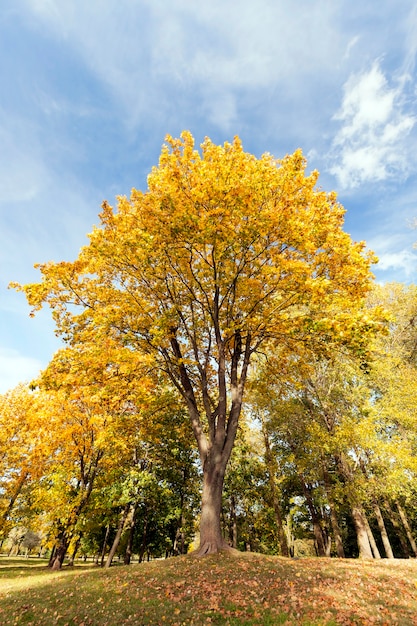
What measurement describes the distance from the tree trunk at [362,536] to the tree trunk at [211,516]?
417 inches

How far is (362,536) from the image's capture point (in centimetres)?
1722

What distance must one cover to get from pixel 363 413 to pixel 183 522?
19.1m

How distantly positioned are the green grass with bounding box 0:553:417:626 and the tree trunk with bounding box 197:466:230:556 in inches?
22.0

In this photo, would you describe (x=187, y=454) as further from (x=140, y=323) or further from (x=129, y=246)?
(x=129, y=246)

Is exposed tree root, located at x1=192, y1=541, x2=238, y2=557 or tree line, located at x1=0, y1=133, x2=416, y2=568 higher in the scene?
tree line, located at x1=0, y1=133, x2=416, y2=568

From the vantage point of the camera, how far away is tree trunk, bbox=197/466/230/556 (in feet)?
33.0

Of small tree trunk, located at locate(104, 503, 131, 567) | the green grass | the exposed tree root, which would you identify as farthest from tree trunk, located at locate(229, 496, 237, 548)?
the green grass

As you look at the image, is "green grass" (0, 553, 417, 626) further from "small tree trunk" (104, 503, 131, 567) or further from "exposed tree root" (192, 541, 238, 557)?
"small tree trunk" (104, 503, 131, 567)

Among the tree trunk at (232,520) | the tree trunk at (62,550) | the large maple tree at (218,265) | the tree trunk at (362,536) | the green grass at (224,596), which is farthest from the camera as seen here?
the tree trunk at (232,520)

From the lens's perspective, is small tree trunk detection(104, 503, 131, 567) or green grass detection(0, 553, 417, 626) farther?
small tree trunk detection(104, 503, 131, 567)

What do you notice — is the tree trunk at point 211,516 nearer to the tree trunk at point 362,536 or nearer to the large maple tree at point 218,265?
the large maple tree at point 218,265

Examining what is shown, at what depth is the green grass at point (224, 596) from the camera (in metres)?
6.12

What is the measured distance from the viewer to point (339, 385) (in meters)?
18.7

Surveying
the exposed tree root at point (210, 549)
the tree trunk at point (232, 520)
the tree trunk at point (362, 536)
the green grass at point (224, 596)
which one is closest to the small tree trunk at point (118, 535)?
the green grass at point (224, 596)
